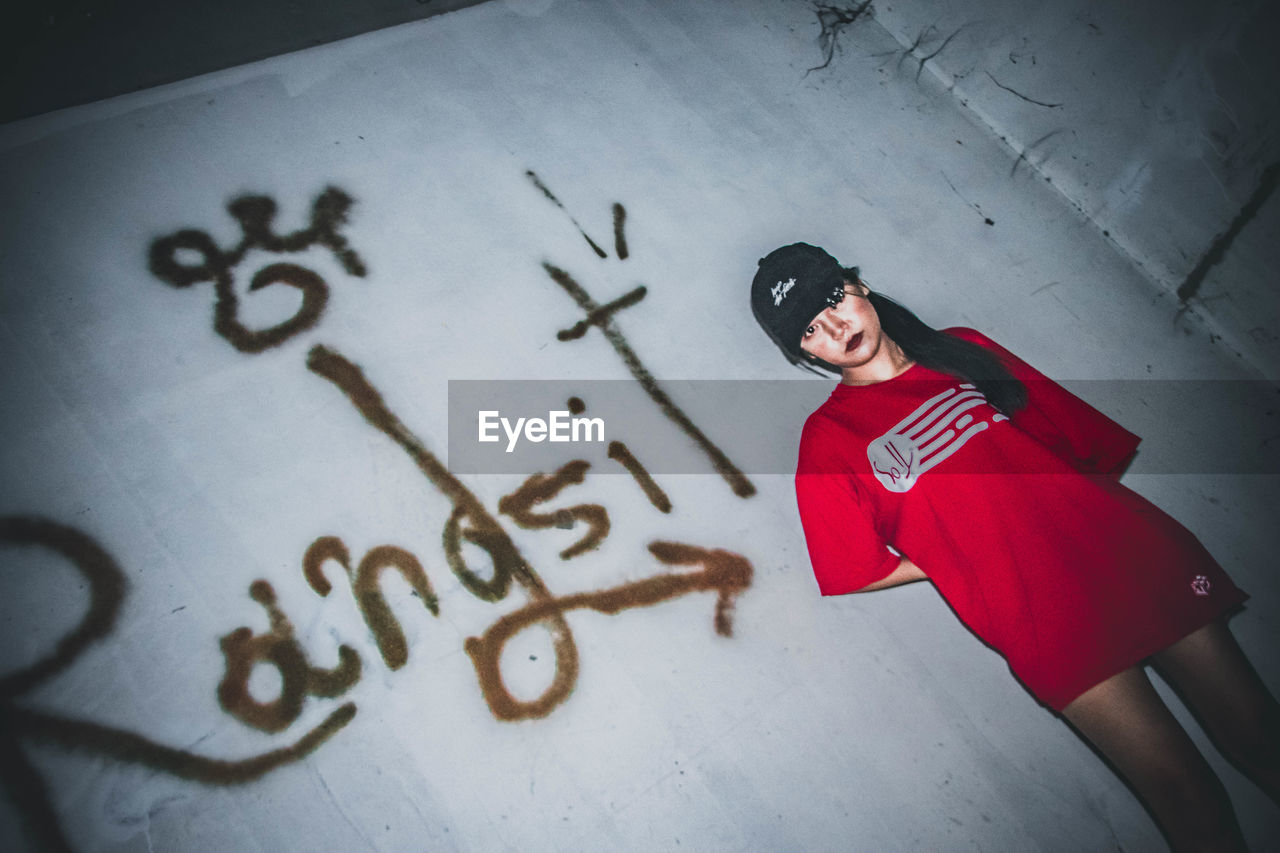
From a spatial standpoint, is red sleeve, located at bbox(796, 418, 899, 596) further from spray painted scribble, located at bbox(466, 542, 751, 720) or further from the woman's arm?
spray painted scribble, located at bbox(466, 542, 751, 720)

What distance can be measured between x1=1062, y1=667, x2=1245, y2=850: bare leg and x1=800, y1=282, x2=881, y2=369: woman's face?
919 millimetres

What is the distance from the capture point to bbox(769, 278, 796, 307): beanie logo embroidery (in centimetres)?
166

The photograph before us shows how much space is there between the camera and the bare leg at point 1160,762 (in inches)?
52.4

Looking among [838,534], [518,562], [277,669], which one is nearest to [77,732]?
[277,669]

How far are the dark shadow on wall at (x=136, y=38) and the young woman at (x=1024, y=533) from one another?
5.15 feet

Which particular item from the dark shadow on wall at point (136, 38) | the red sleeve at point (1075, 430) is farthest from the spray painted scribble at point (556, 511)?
the dark shadow on wall at point (136, 38)

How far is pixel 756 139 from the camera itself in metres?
2.11

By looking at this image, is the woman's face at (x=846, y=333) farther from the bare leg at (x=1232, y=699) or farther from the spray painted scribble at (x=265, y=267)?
the spray painted scribble at (x=265, y=267)

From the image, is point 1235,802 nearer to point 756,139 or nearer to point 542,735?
point 542,735

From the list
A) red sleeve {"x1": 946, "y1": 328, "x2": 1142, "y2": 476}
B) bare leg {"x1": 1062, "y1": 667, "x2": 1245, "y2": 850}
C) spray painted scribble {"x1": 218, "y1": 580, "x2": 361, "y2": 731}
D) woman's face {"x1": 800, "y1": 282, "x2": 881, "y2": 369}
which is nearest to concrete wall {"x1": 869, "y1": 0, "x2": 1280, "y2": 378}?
red sleeve {"x1": 946, "y1": 328, "x2": 1142, "y2": 476}

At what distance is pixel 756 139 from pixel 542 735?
191 centimetres

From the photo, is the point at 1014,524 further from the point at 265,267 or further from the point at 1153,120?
the point at 265,267

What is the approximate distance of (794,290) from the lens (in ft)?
5.43

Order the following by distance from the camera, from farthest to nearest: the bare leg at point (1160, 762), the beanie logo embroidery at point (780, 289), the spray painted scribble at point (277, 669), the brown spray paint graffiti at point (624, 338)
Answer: the brown spray paint graffiti at point (624, 338), the beanie logo embroidery at point (780, 289), the spray painted scribble at point (277, 669), the bare leg at point (1160, 762)
